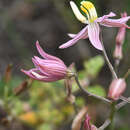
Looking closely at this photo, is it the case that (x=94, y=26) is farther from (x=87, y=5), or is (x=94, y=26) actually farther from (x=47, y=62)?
(x=47, y=62)

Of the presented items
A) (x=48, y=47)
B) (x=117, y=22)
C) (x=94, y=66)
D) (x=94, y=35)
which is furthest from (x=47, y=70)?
(x=48, y=47)

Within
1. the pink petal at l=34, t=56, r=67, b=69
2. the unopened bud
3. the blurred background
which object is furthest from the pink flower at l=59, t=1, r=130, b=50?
the blurred background

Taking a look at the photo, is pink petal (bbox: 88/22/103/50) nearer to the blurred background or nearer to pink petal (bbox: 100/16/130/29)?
pink petal (bbox: 100/16/130/29)

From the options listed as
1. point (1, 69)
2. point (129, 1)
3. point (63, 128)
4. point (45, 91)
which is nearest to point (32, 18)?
point (1, 69)

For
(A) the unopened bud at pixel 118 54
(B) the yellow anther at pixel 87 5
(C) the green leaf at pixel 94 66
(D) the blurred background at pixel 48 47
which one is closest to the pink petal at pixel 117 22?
(B) the yellow anther at pixel 87 5

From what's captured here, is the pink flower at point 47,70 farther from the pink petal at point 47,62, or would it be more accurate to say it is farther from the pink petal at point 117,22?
the pink petal at point 117,22
